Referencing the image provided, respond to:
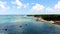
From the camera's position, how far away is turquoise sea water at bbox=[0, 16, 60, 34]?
3020mm

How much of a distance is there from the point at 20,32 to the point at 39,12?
602 millimetres

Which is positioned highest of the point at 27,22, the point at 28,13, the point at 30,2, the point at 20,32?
the point at 30,2

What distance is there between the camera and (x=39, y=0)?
3125mm

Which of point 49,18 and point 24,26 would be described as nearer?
point 24,26

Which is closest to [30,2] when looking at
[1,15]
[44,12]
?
[44,12]

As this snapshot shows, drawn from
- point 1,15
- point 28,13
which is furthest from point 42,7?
point 1,15

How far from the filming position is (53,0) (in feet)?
10.3

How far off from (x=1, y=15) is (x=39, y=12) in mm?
822

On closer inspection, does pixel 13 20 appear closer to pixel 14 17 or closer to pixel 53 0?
pixel 14 17

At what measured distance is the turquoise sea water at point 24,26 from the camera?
302 cm

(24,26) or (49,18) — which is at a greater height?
(49,18)

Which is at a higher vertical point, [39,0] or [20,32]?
[39,0]

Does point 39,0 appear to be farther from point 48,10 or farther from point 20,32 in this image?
point 20,32

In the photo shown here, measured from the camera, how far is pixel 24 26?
303 centimetres
